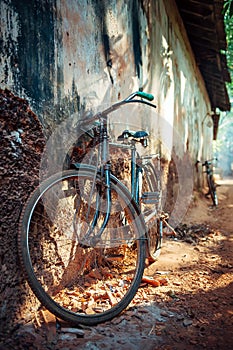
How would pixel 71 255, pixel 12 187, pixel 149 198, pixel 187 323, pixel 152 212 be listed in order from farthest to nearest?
pixel 152 212 < pixel 149 198 < pixel 71 255 < pixel 187 323 < pixel 12 187

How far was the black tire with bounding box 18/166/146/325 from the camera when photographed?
1617 millimetres

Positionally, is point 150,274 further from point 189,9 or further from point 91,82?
point 189,9

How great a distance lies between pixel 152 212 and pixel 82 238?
112 cm

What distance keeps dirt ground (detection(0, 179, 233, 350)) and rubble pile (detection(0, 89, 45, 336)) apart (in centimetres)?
16

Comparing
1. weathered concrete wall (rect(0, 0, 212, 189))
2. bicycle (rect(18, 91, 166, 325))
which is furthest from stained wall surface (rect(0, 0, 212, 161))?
bicycle (rect(18, 91, 166, 325))

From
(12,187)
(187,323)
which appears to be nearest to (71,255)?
(12,187)

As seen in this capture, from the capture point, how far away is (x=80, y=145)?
7.13 ft

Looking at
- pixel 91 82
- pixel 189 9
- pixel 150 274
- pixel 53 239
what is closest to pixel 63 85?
pixel 91 82

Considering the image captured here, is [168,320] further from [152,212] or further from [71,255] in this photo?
[152,212]

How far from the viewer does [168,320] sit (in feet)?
5.89

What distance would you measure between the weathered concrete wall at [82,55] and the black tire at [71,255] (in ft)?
1.61

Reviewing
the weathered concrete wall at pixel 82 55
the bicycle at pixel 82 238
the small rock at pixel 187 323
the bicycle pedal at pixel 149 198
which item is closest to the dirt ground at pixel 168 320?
the small rock at pixel 187 323

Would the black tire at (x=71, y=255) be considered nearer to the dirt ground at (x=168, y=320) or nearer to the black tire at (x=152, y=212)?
the dirt ground at (x=168, y=320)

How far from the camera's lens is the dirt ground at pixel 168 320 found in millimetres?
1529
